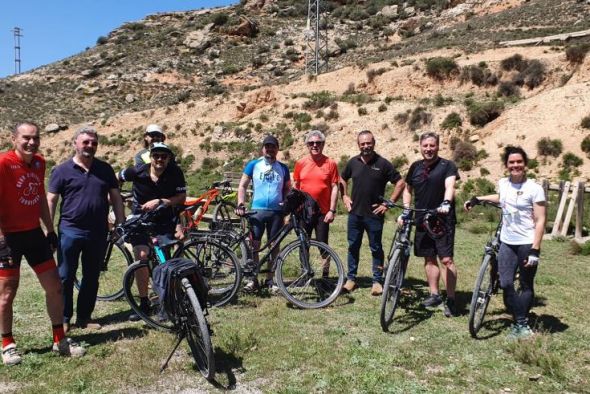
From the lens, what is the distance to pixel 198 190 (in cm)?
2089

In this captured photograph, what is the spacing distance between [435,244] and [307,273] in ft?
5.15

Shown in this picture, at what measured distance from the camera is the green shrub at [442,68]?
1110 inches

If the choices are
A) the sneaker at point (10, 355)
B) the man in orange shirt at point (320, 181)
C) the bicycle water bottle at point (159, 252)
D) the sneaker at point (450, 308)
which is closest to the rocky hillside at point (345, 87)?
the man in orange shirt at point (320, 181)

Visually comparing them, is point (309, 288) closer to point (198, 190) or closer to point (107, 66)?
point (198, 190)

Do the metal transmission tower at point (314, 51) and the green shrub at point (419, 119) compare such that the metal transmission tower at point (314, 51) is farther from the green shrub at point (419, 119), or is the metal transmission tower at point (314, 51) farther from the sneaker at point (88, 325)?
the sneaker at point (88, 325)

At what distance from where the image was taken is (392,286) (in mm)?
5246

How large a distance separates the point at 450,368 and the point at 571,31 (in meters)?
33.4

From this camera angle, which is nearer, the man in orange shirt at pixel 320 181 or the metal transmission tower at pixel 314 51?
the man in orange shirt at pixel 320 181

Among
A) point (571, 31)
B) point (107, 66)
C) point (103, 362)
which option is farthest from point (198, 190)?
point (107, 66)

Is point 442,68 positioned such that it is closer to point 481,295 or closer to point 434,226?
point 434,226

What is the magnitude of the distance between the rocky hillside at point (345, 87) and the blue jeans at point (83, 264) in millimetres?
17753

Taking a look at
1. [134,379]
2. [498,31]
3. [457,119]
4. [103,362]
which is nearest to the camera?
[134,379]

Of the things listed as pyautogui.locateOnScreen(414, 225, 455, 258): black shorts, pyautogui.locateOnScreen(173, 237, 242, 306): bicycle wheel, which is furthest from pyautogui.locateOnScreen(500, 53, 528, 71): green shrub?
pyautogui.locateOnScreen(173, 237, 242, 306): bicycle wheel

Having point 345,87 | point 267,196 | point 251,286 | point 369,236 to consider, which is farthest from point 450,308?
point 345,87
